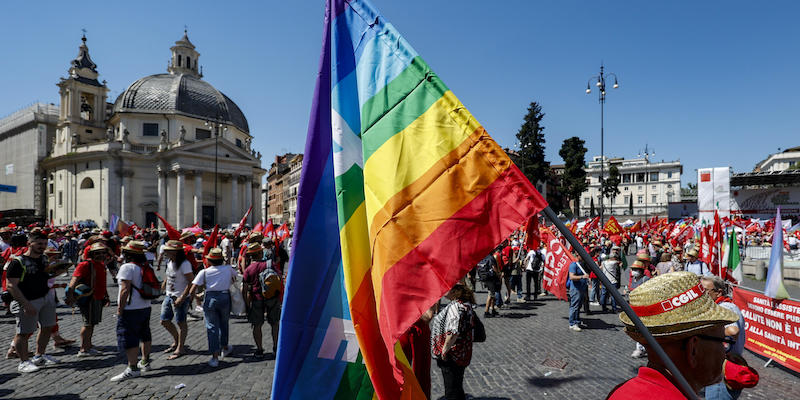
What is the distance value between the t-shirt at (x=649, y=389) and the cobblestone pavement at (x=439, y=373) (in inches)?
160

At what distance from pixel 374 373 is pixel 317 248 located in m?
0.68

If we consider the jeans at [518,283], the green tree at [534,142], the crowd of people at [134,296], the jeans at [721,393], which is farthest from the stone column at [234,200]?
the jeans at [721,393]

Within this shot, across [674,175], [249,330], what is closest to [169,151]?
[249,330]

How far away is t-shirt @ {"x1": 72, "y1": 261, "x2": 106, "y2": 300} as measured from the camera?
670 centimetres

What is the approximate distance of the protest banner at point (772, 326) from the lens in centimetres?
589

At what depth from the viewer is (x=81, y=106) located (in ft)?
190

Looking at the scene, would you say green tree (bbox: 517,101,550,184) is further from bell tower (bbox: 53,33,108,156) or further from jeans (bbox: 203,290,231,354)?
bell tower (bbox: 53,33,108,156)

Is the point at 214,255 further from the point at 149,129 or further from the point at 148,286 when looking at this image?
the point at 149,129

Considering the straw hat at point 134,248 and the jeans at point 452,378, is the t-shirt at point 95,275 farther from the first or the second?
the jeans at point 452,378

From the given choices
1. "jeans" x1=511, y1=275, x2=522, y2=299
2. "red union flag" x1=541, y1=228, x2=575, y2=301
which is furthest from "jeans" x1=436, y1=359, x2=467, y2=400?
"jeans" x1=511, y1=275, x2=522, y2=299

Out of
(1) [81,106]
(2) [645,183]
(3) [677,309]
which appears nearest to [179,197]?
(1) [81,106]

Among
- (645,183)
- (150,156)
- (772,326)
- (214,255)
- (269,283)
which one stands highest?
(150,156)

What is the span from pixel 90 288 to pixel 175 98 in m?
54.5

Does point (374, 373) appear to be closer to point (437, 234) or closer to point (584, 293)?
point (437, 234)
